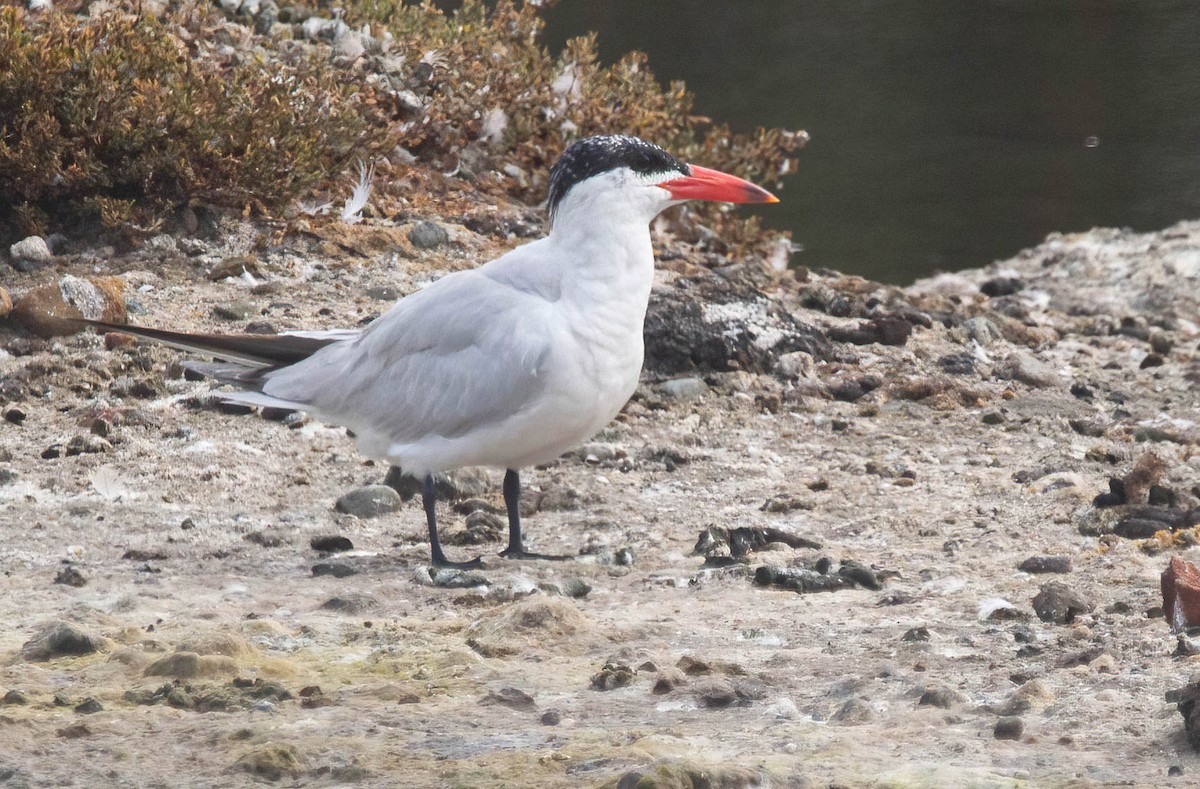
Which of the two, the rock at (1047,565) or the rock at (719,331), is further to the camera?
the rock at (719,331)

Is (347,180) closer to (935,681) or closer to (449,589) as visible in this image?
(449,589)

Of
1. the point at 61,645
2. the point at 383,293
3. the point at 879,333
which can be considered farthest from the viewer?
the point at 879,333

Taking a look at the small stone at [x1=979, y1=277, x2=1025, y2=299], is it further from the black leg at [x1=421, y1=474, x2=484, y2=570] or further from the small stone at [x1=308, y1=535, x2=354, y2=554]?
the small stone at [x1=308, y1=535, x2=354, y2=554]

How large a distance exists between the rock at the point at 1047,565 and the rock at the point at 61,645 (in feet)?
6.85

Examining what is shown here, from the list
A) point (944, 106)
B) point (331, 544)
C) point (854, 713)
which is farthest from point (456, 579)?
point (944, 106)

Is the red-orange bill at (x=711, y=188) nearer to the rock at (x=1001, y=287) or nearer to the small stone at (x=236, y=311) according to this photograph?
the small stone at (x=236, y=311)

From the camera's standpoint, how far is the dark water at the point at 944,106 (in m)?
9.97

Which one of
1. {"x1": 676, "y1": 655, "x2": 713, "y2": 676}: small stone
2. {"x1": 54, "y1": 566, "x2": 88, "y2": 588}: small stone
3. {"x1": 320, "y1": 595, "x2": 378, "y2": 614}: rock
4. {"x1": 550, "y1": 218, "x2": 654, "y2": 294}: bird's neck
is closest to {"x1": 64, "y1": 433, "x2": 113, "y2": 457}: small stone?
{"x1": 54, "y1": 566, "x2": 88, "y2": 588}: small stone

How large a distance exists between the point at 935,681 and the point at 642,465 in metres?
2.06

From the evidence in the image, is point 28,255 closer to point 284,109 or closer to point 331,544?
point 284,109

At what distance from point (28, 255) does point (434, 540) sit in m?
2.83

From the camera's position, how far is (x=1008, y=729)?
259cm

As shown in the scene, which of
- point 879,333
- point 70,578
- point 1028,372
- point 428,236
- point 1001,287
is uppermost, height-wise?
point 1001,287

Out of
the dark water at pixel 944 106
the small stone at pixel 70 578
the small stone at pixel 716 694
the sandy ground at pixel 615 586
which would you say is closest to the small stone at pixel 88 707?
the sandy ground at pixel 615 586
